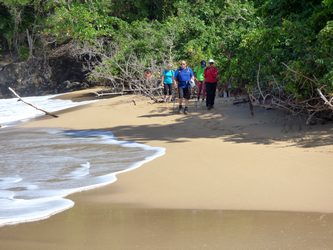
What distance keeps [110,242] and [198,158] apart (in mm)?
4416

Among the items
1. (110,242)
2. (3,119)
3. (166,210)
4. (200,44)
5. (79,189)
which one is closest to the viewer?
(110,242)

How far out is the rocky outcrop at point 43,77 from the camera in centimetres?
3403

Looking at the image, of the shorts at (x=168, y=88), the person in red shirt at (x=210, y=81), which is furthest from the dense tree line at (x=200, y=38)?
the shorts at (x=168, y=88)

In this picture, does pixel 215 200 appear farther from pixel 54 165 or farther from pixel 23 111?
pixel 23 111

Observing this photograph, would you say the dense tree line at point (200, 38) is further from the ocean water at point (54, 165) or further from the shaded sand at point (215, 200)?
the ocean water at point (54, 165)

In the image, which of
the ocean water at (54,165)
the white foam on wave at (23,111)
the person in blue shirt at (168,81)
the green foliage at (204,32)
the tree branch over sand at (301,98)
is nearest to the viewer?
the ocean water at (54,165)

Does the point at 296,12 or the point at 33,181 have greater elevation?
the point at 296,12

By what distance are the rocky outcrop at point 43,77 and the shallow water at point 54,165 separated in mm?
19952

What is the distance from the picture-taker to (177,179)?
26.6 ft

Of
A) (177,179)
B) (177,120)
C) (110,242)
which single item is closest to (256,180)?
(177,179)

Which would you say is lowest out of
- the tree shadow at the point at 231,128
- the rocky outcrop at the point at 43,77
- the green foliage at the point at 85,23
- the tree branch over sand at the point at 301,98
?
the tree shadow at the point at 231,128

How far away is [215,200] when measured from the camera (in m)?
6.83

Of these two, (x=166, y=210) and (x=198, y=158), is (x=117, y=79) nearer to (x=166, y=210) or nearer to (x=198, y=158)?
(x=198, y=158)

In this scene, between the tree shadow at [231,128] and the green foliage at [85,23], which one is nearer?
the tree shadow at [231,128]
